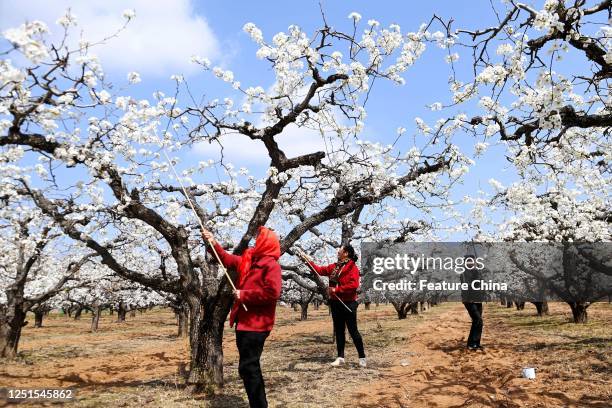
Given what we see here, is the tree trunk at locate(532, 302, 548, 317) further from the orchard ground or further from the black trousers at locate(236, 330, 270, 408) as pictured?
the black trousers at locate(236, 330, 270, 408)

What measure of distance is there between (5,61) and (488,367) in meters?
9.88

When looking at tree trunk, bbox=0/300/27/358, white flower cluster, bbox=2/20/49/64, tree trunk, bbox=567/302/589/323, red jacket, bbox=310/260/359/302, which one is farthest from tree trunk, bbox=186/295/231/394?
tree trunk, bbox=567/302/589/323

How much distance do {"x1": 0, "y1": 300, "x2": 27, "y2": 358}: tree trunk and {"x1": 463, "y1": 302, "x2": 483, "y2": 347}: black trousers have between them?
44.6 feet

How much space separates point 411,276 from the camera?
30219 millimetres

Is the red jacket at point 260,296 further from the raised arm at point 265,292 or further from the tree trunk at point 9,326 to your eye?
the tree trunk at point 9,326

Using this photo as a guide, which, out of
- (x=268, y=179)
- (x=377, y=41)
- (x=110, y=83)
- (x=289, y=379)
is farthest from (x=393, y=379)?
(x=110, y=83)

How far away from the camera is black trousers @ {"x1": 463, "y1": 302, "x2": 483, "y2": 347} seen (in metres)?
11.7

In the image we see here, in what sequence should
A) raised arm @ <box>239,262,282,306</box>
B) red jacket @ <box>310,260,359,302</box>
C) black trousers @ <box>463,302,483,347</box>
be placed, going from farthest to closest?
black trousers @ <box>463,302,483,347</box> < red jacket @ <box>310,260,359,302</box> < raised arm @ <box>239,262,282,306</box>

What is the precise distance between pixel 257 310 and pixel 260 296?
0.78ft

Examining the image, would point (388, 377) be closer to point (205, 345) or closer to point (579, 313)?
point (205, 345)

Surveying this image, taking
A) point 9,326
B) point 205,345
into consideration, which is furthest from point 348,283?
point 9,326

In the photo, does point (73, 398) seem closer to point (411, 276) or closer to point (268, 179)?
point (268, 179)

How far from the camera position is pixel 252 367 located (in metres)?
5.61

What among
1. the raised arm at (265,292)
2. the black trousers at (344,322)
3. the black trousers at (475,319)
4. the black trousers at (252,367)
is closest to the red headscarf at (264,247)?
the raised arm at (265,292)
